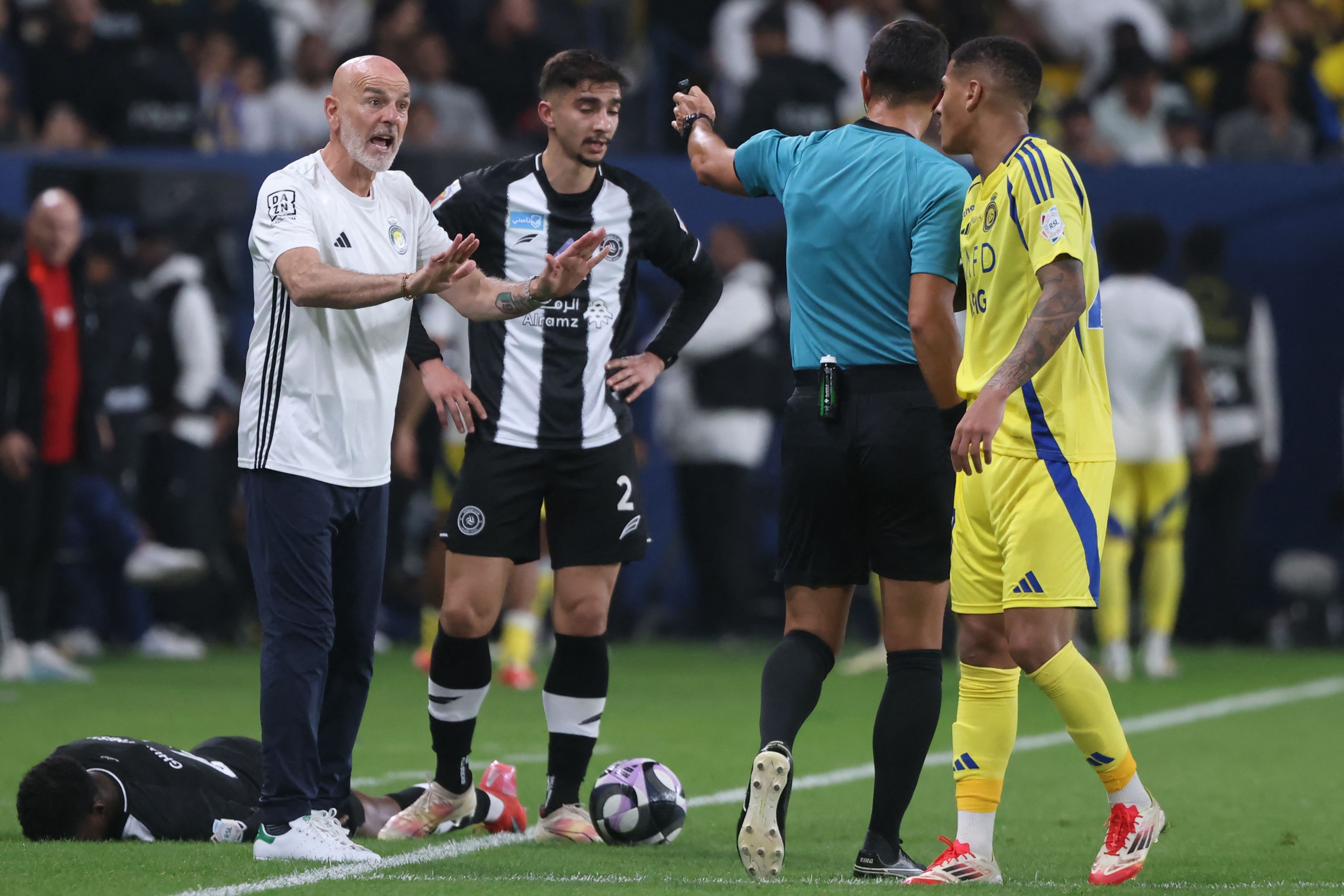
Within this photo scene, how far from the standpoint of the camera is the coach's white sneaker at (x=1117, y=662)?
11.3m

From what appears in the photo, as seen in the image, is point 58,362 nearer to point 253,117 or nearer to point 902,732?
point 253,117

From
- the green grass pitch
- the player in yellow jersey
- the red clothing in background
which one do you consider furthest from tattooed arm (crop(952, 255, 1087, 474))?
the red clothing in background

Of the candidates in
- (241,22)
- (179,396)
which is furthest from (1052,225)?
(241,22)

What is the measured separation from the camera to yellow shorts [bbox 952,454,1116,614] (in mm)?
4816

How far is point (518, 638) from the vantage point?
10.7 m

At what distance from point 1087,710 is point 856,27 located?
1160 cm

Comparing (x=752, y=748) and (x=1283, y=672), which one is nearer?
(x=752, y=748)

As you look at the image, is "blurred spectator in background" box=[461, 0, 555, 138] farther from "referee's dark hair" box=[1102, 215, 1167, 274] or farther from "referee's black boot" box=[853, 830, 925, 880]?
"referee's black boot" box=[853, 830, 925, 880]

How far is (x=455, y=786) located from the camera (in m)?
6.01

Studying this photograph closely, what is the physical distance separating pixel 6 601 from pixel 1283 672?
8.12m

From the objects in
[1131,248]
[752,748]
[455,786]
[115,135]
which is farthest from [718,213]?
[455,786]

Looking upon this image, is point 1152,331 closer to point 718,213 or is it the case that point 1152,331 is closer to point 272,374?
point 718,213

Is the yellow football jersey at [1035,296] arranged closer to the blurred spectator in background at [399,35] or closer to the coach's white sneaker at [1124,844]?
the coach's white sneaker at [1124,844]

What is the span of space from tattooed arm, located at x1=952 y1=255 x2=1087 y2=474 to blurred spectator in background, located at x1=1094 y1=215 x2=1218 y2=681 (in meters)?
6.75
